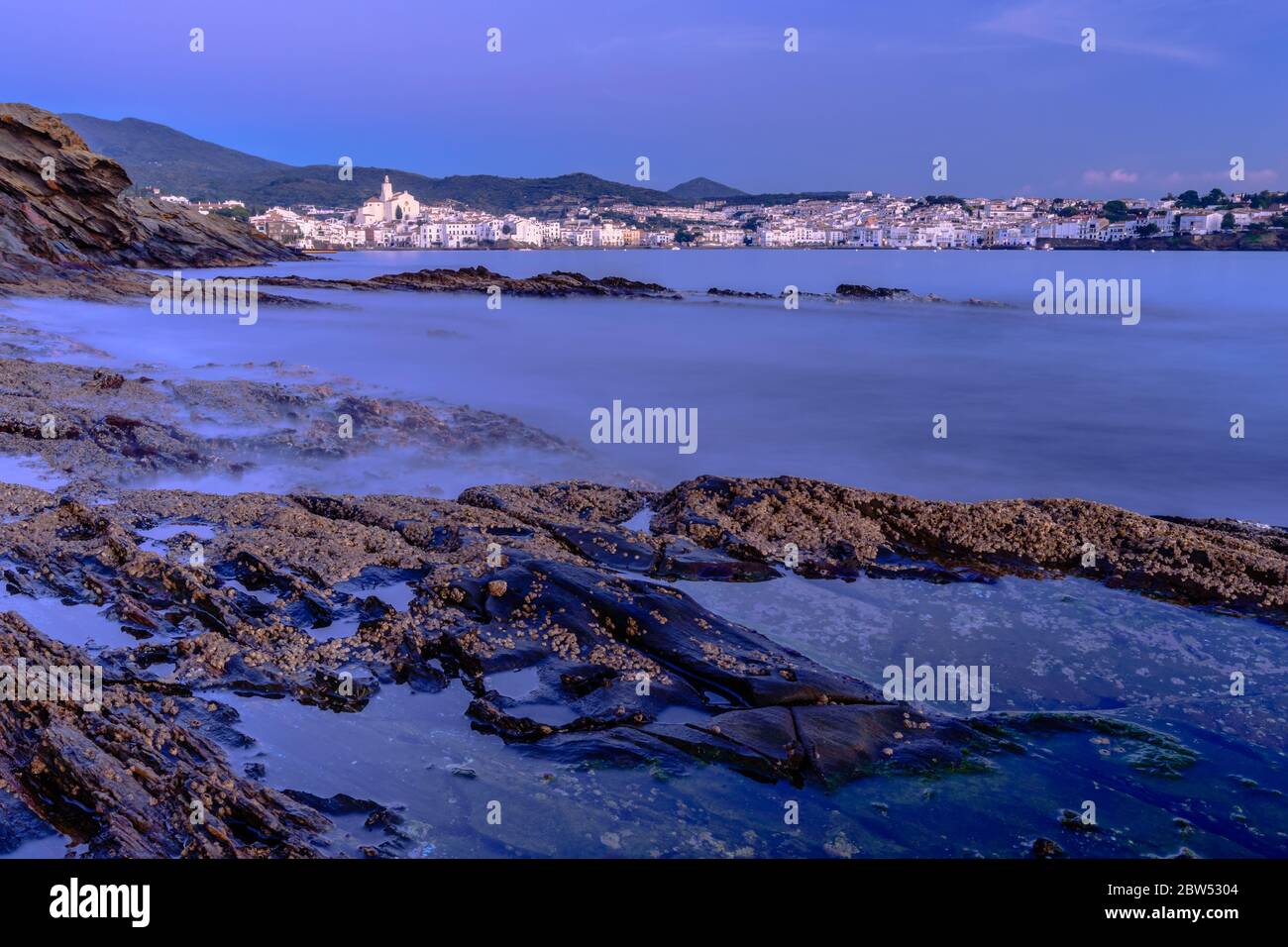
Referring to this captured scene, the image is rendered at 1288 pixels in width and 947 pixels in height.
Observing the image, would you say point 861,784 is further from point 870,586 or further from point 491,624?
point 870,586

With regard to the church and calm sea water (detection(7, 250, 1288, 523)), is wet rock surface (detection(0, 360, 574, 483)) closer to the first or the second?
calm sea water (detection(7, 250, 1288, 523))

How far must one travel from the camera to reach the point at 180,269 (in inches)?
1687

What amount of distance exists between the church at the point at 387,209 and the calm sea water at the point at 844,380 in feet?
468

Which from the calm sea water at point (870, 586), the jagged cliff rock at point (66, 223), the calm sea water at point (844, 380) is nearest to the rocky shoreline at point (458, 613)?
the calm sea water at point (870, 586)

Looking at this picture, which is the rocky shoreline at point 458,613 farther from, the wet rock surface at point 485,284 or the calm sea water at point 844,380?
the wet rock surface at point 485,284

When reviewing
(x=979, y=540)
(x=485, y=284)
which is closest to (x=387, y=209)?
(x=485, y=284)

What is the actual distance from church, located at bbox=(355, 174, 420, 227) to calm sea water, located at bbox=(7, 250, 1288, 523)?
468 feet

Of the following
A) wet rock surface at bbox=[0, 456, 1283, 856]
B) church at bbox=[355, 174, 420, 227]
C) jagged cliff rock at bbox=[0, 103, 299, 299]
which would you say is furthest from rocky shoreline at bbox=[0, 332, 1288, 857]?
church at bbox=[355, 174, 420, 227]

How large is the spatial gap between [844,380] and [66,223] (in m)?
34.0

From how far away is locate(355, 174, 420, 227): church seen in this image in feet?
550

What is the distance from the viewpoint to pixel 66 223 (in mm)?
36562

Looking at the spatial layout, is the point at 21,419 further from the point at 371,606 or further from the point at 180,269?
the point at 180,269

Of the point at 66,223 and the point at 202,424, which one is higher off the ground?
the point at 66,223

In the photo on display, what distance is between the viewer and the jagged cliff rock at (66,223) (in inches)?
1121
